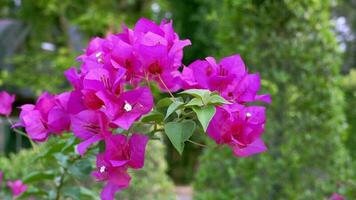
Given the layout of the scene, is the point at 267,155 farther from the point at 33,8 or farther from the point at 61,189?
the point at 33,8

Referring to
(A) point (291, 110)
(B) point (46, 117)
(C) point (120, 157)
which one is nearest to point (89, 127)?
(C) point (120, 157)

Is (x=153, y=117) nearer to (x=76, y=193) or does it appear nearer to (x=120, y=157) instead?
(x=120, y=157)

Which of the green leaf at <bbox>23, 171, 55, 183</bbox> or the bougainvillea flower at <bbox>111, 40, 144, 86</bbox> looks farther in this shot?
the green leaf at <bbox>23, 171, 55, 183</bbox>

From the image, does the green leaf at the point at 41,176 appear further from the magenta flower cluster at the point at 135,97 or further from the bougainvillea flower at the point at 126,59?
the bougainvillea flower at the point at 126,59

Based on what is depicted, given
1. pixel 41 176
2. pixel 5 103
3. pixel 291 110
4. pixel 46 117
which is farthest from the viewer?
pixel 291 110

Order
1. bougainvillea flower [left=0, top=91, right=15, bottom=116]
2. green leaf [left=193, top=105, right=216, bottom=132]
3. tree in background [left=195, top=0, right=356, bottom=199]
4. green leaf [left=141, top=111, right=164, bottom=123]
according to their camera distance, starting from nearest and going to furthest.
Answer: green leaf [left=193, top=105, right=216, bottom=132] → green leaf [left=141, top=111, right=164, bottom=123] → bougainvillea flower [left=0, top=91, right=15, bottom=116] → tree in background [left=195, top=0, right=356, bottom=199]

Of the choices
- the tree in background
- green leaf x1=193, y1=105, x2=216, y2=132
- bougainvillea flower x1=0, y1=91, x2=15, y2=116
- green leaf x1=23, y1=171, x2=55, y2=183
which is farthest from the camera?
the tree in background

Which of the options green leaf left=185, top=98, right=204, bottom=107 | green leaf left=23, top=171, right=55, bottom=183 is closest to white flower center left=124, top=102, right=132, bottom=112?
green leaf left=185, top=98, right=204, bottom=107

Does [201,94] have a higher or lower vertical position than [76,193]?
higher

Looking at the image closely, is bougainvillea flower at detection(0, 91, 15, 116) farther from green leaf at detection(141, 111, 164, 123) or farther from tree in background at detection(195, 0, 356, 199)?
tree in background at detection(195, 0, 356, 199)
